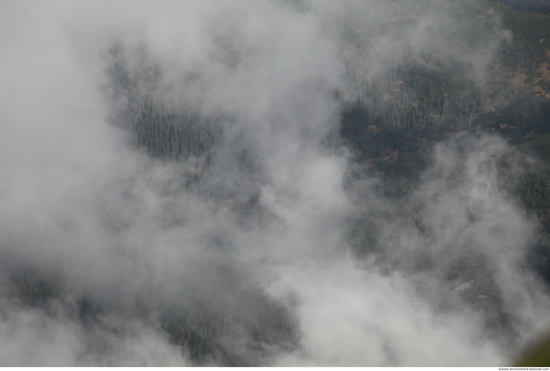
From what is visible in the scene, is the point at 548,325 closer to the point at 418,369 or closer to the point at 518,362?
the point at 518,362

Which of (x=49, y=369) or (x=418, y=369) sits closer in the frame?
(x=418, y=369)

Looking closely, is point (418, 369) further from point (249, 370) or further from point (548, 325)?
point (548, 325)

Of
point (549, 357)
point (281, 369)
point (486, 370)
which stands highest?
point (281, 369)

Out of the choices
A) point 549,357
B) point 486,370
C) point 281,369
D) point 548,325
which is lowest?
point 549,357

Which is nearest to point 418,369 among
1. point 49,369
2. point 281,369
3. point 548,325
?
point 281,369

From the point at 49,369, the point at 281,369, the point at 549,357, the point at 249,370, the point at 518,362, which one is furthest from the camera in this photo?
the point at 249,370

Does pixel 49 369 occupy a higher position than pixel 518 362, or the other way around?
pixel 49 369

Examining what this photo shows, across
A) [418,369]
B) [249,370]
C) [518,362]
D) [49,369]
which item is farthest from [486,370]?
[49,369]

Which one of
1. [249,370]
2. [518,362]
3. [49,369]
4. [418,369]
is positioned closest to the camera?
[518,362]

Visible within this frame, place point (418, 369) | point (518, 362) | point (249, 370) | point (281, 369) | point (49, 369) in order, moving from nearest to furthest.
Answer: point (518, 362)
point (418, 369)
point (49, 369)
point (281, 369)
point (249, 370)
